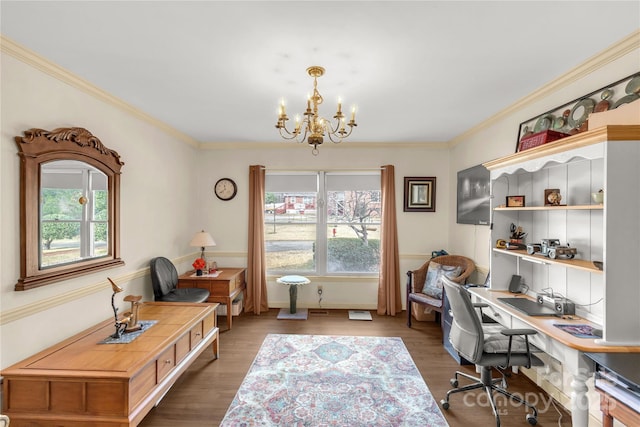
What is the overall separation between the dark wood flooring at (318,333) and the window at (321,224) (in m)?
0.86

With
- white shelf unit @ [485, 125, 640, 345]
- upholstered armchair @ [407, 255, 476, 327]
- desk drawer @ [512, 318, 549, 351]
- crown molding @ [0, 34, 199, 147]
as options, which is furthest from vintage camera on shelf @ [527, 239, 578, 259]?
crown molding @ [0, 34, 199, 147]

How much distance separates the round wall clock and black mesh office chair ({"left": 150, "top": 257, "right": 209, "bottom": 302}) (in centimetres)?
143

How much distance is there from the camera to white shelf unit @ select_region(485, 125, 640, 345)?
1.73 meters

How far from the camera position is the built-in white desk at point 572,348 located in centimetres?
175

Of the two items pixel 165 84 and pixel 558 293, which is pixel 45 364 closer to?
pixel 165 84

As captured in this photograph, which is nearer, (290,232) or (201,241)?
(201,241)

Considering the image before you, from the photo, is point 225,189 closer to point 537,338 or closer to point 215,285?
point 215,285

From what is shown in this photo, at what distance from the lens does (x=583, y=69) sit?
220cm

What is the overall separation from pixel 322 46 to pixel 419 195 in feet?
→ 10.7

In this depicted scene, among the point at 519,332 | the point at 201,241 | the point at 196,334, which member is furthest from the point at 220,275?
the point at 519,332

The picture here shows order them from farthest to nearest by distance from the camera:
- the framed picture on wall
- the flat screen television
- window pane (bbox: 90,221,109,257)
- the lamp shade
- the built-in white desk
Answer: the framed picture on wall < the lamp shade < the flat screen television < window pane (bbox: 90,221,109,257) < the built-in white desk

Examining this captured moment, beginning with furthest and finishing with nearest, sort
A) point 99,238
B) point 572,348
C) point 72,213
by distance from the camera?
point 99,238 < point 72,213 < point 572,348

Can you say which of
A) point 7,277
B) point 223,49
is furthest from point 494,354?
point 7,277

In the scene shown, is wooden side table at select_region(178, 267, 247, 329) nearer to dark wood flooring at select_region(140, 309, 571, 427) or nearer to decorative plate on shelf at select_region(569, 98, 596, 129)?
dark wood flooring at select_region(140, 309, 571, 427)
